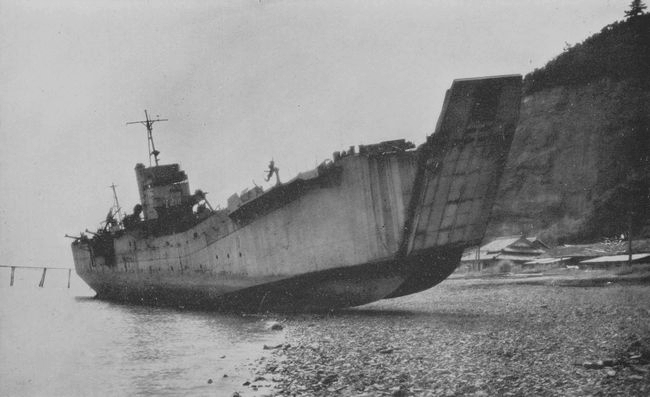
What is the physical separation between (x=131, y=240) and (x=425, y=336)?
20707mm

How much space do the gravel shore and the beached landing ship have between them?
138 centimetres

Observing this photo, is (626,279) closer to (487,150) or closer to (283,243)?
(487,150)

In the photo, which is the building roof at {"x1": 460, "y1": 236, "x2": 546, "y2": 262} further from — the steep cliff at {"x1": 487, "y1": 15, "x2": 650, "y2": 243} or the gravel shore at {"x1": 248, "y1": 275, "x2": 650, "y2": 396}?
the gravel shore at {"x1": 248, "y1": 275, "x2": 650, "y2": 396}

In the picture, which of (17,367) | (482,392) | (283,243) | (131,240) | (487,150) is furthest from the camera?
(131,240)

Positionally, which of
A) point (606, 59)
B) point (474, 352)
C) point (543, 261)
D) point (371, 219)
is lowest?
point (543, 261)

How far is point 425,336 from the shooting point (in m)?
11.4

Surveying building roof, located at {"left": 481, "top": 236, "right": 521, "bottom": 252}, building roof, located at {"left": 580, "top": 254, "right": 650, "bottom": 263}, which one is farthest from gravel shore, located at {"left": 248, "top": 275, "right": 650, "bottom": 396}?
building roof, located at {"left": 481, "top": 236, "right": 521, "bottom": 252}

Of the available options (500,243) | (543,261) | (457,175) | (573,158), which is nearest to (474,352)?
(457,175)

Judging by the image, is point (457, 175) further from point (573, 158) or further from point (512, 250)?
point (573, 158)

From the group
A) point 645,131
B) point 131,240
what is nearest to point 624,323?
point 131,240

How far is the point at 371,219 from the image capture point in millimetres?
16047

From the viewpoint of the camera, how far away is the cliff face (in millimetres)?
40128

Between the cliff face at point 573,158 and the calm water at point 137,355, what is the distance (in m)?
30.3

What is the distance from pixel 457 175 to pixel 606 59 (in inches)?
1450
